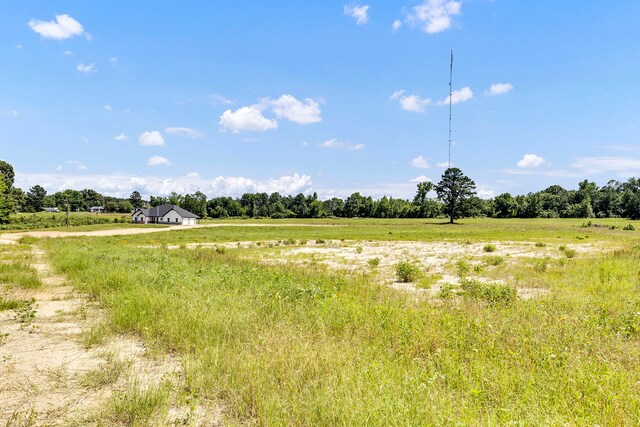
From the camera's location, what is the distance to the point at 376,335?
689cm

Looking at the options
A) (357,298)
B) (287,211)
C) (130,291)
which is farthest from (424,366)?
(287,211)

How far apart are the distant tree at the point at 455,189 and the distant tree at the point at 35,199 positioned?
17965cm

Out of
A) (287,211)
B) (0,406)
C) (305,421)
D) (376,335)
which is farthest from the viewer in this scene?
(287,211)

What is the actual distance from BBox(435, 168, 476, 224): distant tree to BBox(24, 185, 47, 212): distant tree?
179651 millimetres

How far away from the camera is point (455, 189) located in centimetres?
10319

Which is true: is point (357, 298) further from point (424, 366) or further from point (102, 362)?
point (102, 362)

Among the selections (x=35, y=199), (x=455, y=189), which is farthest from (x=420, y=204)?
(x=35, y=199)

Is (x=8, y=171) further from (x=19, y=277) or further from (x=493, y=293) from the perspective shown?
(x=493, y=293)

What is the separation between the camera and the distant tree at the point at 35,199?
15956cm

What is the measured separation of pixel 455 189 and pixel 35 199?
193m

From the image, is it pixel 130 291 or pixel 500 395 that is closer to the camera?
pixel 500 395

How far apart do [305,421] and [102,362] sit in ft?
13.8

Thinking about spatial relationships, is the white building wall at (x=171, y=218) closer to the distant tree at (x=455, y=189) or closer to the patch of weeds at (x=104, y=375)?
the distant tree at (x=455, y=189)

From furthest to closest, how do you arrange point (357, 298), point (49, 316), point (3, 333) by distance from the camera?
point (357, 298) < point (49, 316) < point (3, 333)
